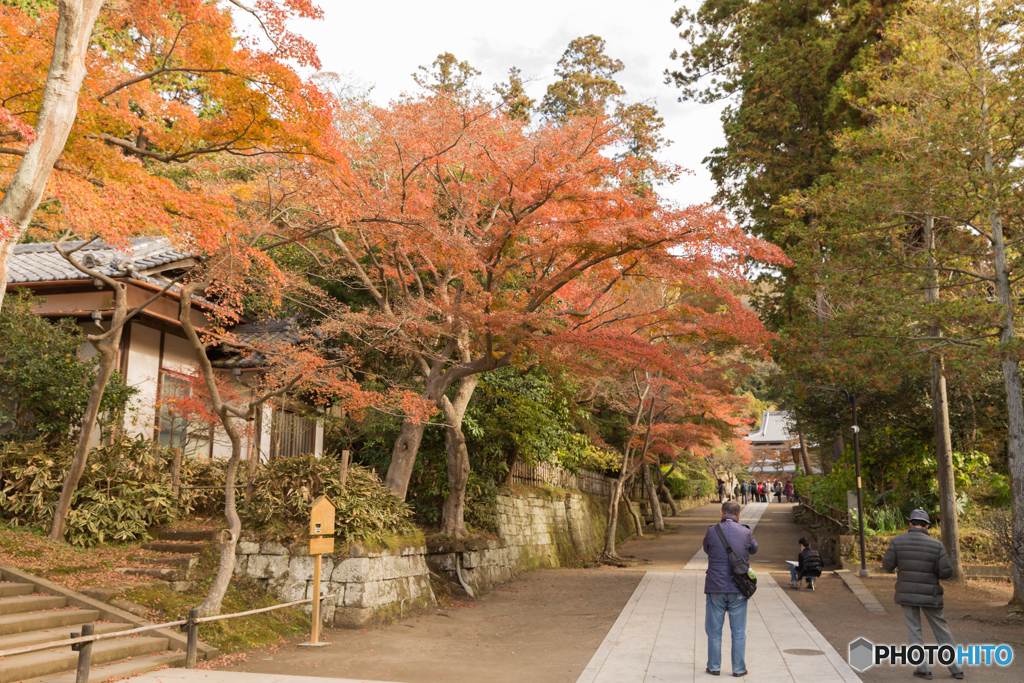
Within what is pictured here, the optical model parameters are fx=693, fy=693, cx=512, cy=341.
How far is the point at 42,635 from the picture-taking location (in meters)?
7.51

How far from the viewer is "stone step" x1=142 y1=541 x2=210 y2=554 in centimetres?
1070

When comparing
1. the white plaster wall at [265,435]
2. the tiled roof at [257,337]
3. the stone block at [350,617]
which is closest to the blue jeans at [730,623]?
the stone block at [350,617]

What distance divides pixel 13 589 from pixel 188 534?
10.0ft

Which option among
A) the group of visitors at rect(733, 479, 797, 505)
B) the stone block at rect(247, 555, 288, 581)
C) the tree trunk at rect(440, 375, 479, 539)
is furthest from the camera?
the group of visitors at rect(733, 479, 797, 505)

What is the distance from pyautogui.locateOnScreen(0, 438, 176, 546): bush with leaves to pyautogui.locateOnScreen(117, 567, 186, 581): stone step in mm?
1314

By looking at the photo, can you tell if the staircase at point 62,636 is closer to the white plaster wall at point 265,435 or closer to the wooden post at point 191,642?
the wooden post at point 191,642

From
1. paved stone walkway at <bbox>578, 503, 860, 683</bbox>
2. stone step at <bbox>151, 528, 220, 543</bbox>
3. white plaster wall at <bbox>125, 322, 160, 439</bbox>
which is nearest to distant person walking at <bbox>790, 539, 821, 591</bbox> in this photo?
paved stone walkway at <bbox>578, 503, 860, 683</bbox>

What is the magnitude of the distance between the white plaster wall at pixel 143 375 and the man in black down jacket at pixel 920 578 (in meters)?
12.7

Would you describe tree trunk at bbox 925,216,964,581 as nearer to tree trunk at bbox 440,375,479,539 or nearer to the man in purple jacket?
the man in purple jacket

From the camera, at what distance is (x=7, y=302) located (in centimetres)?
1192

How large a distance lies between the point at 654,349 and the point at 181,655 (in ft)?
30.0

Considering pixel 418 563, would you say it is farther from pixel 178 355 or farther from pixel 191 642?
pixel 178 355

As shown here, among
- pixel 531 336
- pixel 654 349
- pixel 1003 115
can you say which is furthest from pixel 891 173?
pixel 531 336

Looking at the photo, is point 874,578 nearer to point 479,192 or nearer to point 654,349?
point 654,349
